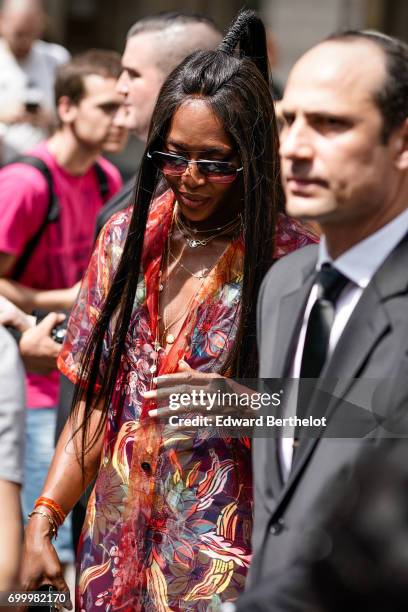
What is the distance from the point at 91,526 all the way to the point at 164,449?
0.32 meters

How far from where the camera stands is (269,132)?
2984mm

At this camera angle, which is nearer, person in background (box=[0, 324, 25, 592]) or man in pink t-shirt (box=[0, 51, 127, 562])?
person in background (box=[0, 324, 25, 592])

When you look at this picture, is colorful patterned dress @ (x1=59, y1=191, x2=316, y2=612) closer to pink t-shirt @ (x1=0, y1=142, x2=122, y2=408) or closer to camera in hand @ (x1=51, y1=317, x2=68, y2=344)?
camera in hand @ (x1=51, y1=317, x2=68, y2=344)

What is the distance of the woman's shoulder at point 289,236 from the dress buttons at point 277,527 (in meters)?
0.90

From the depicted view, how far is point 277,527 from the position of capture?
7.30ft

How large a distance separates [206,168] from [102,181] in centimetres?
272

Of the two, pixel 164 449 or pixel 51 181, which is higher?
pixel 51 181

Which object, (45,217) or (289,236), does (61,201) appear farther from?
(289,236)

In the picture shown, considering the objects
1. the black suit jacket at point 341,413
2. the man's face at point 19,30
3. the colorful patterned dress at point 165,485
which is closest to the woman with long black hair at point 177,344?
the colorful patterned dress at point 165,485

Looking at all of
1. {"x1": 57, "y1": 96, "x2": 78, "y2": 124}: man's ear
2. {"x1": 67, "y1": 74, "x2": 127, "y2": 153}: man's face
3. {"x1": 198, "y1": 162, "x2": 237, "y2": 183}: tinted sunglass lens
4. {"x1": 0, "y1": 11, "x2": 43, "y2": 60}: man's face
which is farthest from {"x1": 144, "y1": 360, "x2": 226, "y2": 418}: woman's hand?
{"x1": 0, "y1": 11, "x2": 43, "y2": 60}: man's face

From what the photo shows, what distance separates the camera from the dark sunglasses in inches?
114

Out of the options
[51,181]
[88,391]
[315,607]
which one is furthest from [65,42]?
[315,607]

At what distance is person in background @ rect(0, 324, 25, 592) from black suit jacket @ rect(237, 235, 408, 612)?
2.42 ft

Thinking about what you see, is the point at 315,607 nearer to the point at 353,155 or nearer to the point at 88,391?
the point at 353,155
